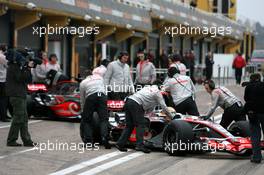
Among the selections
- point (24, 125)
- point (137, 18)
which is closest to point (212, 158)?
point (24, 125)

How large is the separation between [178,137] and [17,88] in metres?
3.26

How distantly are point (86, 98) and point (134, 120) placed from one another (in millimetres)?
1178

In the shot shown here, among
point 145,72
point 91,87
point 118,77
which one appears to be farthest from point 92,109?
point 145,72

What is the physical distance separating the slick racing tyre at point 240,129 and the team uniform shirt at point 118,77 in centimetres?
428

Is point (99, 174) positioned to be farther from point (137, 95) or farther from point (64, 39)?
point (64, 39)

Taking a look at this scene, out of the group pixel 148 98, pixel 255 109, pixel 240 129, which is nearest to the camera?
pixel 255 109

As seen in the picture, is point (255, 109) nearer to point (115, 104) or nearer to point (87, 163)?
point (87, 163)

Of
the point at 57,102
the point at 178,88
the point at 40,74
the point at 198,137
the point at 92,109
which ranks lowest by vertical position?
the point at 198,137

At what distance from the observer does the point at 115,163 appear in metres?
10.8

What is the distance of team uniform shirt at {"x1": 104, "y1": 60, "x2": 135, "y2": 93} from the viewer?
626 inches

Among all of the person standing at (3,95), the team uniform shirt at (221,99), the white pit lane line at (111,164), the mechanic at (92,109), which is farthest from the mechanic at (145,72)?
the white pit lane line at (111,164)

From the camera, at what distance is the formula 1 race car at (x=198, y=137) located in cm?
1118

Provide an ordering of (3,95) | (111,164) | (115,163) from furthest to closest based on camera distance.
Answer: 1. (3,95)
2. (115,163)
3. (111,164)

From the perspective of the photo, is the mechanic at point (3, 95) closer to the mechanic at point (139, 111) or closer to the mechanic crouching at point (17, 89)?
the mechanic crouching at point (17, 89)
